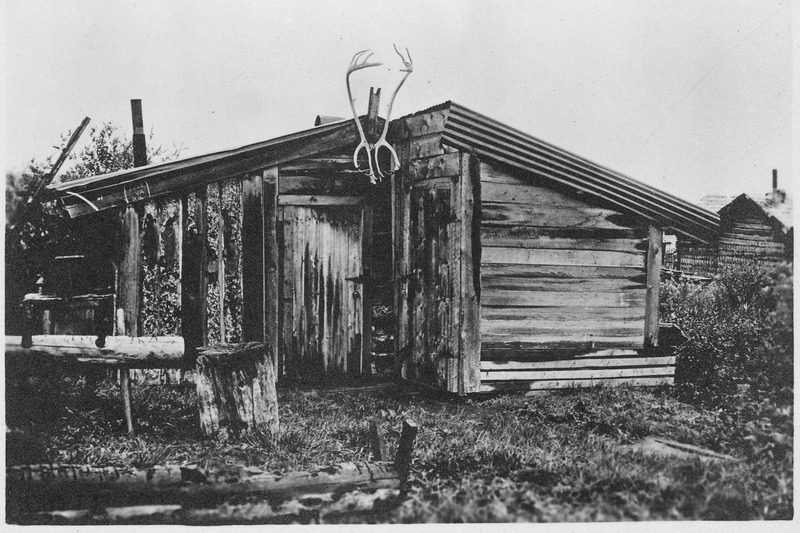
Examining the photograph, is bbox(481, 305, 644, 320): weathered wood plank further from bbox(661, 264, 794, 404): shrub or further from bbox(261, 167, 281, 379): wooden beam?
bbox(261, 167, 281, 379): wooden beam

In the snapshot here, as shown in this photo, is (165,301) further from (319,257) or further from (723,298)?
(723,298)

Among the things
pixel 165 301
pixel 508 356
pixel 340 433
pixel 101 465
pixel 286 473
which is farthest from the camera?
pixel 508 356

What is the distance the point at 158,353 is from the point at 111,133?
11.2 ft

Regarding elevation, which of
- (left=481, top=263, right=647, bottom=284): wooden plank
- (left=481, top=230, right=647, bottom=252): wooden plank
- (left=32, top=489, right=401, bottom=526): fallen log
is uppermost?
(left=481, top=230, right=647, bottom=252): wooden plank

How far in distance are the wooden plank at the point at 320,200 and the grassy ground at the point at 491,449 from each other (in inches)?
85.0

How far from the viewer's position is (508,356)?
5.98 meters

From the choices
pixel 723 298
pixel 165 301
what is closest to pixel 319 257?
pixel 165 301

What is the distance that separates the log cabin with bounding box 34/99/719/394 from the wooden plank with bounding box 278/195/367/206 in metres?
0.01

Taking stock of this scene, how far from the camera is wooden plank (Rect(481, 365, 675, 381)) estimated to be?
5.93m

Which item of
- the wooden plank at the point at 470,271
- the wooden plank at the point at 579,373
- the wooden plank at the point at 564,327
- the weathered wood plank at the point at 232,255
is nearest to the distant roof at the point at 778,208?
the wooden plank at the point at 564,327

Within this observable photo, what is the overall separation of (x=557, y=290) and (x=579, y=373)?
989 millimetres

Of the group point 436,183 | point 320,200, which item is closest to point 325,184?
point 320,200

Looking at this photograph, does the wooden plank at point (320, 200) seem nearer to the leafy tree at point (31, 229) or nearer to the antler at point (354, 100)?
the antler at point (354, 100)

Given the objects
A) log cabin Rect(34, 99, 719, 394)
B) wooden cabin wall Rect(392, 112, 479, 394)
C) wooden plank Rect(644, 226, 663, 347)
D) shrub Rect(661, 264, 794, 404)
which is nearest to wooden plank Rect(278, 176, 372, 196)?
log cabin Rect(34, 99, 719, 394)
